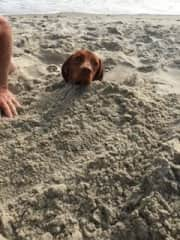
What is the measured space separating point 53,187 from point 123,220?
12.2 inches

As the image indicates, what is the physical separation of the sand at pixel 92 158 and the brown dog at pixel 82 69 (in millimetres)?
51

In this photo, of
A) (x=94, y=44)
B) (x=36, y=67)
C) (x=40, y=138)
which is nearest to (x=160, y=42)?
(x=94, y=44)

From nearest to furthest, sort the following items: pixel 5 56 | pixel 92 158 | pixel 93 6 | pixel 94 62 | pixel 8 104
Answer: pixel 92 158 < pixel 8 104 < pixel 94 62 < pixel 5 56 < pixel 93 6

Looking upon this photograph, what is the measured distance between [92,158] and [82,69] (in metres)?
0.59

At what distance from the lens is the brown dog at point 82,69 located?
99.7 inches

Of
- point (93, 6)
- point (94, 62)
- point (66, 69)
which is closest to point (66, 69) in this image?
point (66, 69)

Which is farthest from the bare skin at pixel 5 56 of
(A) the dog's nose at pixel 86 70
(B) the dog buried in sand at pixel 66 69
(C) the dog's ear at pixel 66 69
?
(A) the dog's nose at pixel 86 70

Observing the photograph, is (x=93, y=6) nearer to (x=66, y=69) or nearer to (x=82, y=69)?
(x=66, y=69)

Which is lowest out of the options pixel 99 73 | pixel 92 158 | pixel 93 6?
pixel 93 6

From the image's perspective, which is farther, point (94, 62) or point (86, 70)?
point (94, 62)

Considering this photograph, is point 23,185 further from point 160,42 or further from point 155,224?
point 160,42

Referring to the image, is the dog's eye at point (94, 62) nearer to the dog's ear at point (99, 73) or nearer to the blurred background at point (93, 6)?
the dog's ear at point (99, 73)

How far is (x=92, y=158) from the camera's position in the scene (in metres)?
2.10

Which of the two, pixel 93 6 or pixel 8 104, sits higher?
pixel 8 104
